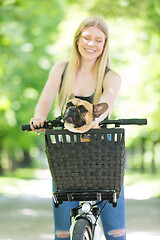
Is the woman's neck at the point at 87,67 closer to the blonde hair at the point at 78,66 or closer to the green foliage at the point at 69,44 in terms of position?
the blonde hair at the point at 78,66

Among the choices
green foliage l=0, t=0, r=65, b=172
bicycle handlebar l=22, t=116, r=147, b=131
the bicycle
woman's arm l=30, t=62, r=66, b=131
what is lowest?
the bicycle

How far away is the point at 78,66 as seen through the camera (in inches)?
143

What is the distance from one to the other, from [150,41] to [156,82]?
3.66ft

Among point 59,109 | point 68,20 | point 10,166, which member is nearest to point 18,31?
point 68,20

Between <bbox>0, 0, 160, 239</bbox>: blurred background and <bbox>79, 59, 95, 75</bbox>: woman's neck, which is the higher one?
<bbox>0, 0, 160, 239</bbox>: blurred background

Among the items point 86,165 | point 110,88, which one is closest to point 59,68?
point 110,88

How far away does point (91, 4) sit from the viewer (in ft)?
41.4

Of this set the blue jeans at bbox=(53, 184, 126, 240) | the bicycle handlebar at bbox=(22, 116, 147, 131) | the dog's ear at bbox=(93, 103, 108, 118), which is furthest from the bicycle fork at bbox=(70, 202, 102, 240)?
the dog's ear at bbox=(93, 103, 108, 118)

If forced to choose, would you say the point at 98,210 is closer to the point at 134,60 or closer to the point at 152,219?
the point at 152,219

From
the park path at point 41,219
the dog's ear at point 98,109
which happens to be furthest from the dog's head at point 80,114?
the park path at point 41,219

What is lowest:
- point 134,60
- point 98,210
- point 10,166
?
point 10,166

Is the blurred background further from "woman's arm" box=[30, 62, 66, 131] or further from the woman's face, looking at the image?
the woman's face

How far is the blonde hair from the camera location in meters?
3.46

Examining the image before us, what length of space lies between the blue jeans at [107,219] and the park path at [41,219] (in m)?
3.39
